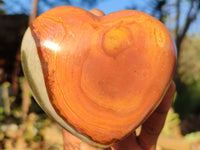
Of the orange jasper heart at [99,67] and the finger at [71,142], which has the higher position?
the orange jasper heart at [99,67]

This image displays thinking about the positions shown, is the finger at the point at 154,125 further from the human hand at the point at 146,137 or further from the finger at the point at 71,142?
the finger at the point at 71,142

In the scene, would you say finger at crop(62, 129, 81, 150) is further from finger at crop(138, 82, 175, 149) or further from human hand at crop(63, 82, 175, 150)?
finger at crop(138, 82, 175, 149)

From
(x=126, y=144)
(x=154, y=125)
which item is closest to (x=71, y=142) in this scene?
(x=126, y=144)

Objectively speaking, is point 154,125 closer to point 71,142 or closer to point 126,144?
point 126,144

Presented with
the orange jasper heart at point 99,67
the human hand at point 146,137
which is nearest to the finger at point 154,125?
the human hand at point 146,137

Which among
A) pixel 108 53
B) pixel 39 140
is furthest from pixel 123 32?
pixel 39 140

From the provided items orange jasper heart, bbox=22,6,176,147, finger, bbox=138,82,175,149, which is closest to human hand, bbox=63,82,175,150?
finger, bbox=138,82,175,149
